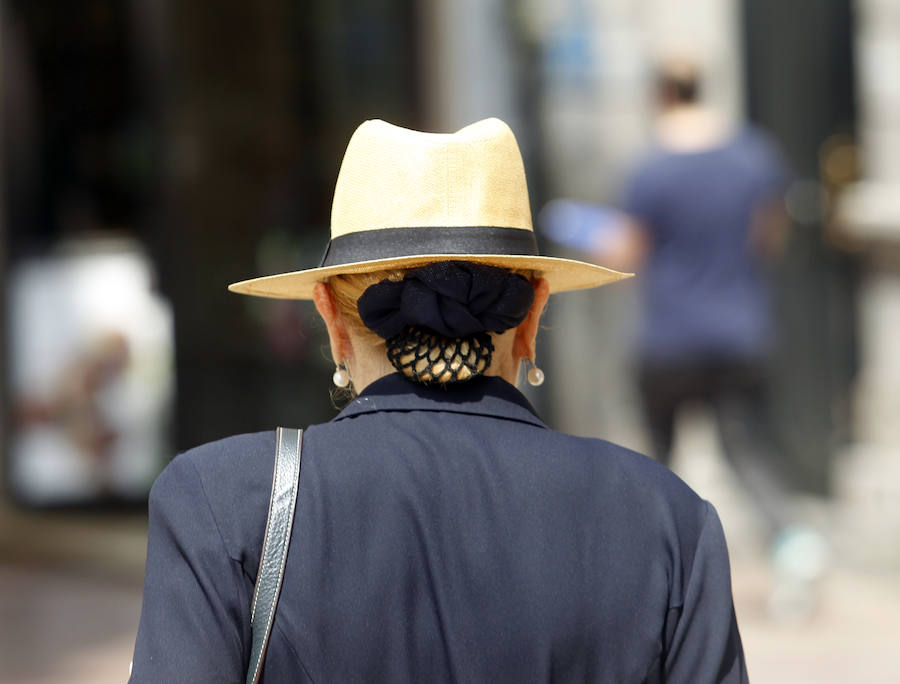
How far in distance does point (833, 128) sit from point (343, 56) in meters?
2.48

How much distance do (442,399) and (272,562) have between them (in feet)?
1.01

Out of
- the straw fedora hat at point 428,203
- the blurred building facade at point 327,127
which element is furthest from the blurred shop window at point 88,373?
the straw fedora hat at point 428,203

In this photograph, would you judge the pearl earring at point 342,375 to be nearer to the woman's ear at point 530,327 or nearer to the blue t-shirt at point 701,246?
the woman's ear at point 530,327

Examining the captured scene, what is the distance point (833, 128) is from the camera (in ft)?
22.4

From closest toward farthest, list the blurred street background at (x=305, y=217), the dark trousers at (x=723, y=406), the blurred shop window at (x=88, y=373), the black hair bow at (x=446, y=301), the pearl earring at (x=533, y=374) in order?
1. the black hair bow at (x=446, y=301)
2. the pearl earring at (x=533, y=374)
3. the dark trousers at (x=723, y=406)
4. the blurred street background at (x=305, y=217)
5. the blurred shop window at (x=88, y=373)

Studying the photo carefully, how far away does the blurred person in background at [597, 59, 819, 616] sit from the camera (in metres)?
5.38

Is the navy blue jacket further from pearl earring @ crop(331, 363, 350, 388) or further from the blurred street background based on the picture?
the blurred street background

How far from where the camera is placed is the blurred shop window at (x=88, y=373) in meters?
7.39

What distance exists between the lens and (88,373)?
748cm

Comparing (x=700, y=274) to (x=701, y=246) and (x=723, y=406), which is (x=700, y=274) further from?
(x=723, y=406)

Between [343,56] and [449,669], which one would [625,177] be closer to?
[343,56]

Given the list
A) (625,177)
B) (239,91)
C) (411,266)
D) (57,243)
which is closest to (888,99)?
(625,177)

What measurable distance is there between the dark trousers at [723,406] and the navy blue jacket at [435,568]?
372 centimetres

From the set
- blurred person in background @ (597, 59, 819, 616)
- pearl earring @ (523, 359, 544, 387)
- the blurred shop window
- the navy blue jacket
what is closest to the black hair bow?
the navy blue jacket
